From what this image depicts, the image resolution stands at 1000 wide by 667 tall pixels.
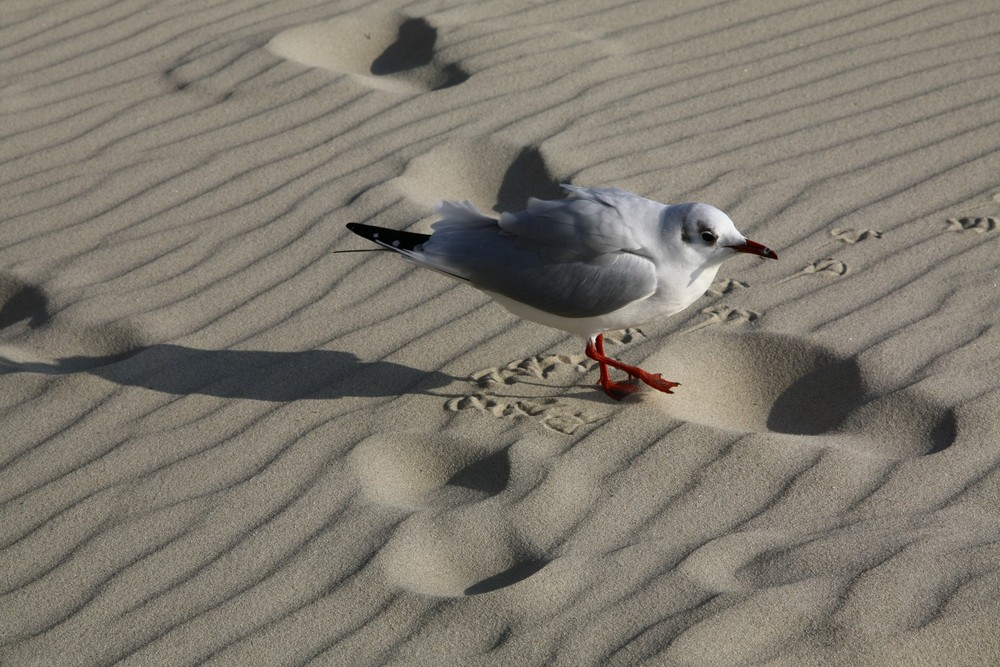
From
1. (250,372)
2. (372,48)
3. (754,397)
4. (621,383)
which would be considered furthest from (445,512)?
(372,48)

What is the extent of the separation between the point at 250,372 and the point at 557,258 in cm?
118

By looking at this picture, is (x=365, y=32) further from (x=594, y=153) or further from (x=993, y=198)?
(x=993, y=198)

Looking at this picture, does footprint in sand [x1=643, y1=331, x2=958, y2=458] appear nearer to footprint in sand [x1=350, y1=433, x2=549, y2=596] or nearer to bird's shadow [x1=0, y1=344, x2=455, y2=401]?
footprint in sand [x1=350, y1=433, x2=549, y2=596]

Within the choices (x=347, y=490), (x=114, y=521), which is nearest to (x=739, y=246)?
(x=347, y=490)

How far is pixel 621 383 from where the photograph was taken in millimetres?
3830

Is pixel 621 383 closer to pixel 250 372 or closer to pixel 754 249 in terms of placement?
pixel 754 249

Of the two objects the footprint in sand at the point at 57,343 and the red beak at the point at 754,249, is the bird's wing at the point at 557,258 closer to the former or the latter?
the red beak at the point at 754,249

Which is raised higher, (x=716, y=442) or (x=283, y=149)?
(x=283, y=149)

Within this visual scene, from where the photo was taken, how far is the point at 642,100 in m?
5.57

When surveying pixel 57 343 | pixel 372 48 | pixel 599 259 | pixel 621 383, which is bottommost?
pixel 621 383

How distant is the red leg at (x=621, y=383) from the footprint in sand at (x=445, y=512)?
47 cm

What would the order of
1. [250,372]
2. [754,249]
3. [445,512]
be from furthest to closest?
[250,372] → [754,249] → [445,512]

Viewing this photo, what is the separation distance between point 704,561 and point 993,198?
2.51 meters

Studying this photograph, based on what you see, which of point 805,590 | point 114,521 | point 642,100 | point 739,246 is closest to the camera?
point 805,590
